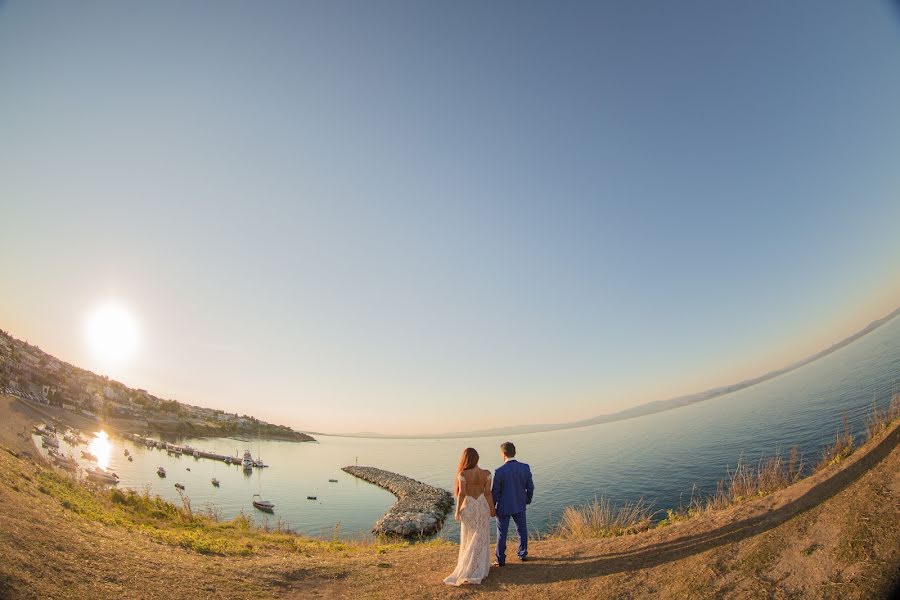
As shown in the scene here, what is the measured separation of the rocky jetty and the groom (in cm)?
3249

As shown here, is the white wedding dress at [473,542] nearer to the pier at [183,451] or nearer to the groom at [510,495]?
the groom at [510,495]

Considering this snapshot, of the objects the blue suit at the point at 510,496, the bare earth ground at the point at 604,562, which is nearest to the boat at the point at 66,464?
the bare earth ground at the point at 604,562

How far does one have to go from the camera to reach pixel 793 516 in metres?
6.55

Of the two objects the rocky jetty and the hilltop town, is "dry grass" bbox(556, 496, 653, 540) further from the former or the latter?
the hilltop town

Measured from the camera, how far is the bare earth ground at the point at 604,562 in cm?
533

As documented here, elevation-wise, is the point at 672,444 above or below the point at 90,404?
below

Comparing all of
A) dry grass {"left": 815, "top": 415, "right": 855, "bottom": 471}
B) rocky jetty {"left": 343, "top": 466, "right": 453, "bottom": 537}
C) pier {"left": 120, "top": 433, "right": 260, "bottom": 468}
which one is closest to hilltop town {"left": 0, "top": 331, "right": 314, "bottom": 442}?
pier {"left": 120, "top": 433, "right": 260, "bottom": 468}

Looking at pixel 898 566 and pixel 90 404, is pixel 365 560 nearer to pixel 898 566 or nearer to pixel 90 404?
pixel 898 566

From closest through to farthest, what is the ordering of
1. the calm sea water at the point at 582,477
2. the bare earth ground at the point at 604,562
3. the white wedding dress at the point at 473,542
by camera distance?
1. the bare earth ground at the point at 604,562
2. the white wedding dress at the point at 473,542
3. the calm sea water at the point at 582,477

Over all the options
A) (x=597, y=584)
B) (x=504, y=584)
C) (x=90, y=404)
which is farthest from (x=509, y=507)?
A: (x=90, y=404)

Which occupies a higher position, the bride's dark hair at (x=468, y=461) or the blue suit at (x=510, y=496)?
the bride's dark hair at (x=468, y=461)

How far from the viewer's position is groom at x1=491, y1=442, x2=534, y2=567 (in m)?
8.18

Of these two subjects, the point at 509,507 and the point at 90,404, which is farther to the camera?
the point at 90,404

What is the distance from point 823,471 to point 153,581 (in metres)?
13.7
